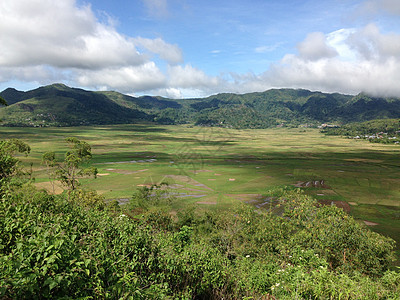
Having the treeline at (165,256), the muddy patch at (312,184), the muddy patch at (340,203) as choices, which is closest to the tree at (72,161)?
the treeline at (165,256)

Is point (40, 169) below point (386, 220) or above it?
above

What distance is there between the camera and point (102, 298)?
7.24 metres

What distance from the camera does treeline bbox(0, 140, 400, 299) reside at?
6.76m

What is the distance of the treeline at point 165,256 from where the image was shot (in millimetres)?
6762

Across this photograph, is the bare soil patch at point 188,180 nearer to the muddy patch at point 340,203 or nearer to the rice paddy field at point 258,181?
the rice paddy field at point 258,181

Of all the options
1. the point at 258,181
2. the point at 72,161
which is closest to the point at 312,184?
the point at 258,181

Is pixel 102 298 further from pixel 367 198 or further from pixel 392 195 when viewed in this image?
pixel 392 195

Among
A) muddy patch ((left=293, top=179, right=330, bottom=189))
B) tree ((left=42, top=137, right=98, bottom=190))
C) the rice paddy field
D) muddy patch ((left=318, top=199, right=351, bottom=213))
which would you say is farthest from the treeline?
muddy patch ((left=293, top=179, right=330, bottom=189))

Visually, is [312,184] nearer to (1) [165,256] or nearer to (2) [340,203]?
(2) [340,203]

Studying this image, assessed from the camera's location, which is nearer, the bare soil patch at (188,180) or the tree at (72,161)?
the tree at (72,161)

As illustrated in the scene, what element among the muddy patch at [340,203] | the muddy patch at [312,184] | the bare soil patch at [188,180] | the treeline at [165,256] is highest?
the treeline at [165,256]

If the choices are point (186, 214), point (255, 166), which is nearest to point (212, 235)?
point (186, 214)

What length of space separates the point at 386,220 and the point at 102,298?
76.5m

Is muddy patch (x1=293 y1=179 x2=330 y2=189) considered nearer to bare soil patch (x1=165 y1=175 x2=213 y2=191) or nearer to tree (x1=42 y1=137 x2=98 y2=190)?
bare soil patch (x1=165 y1=175 x2=213 y2=191)
